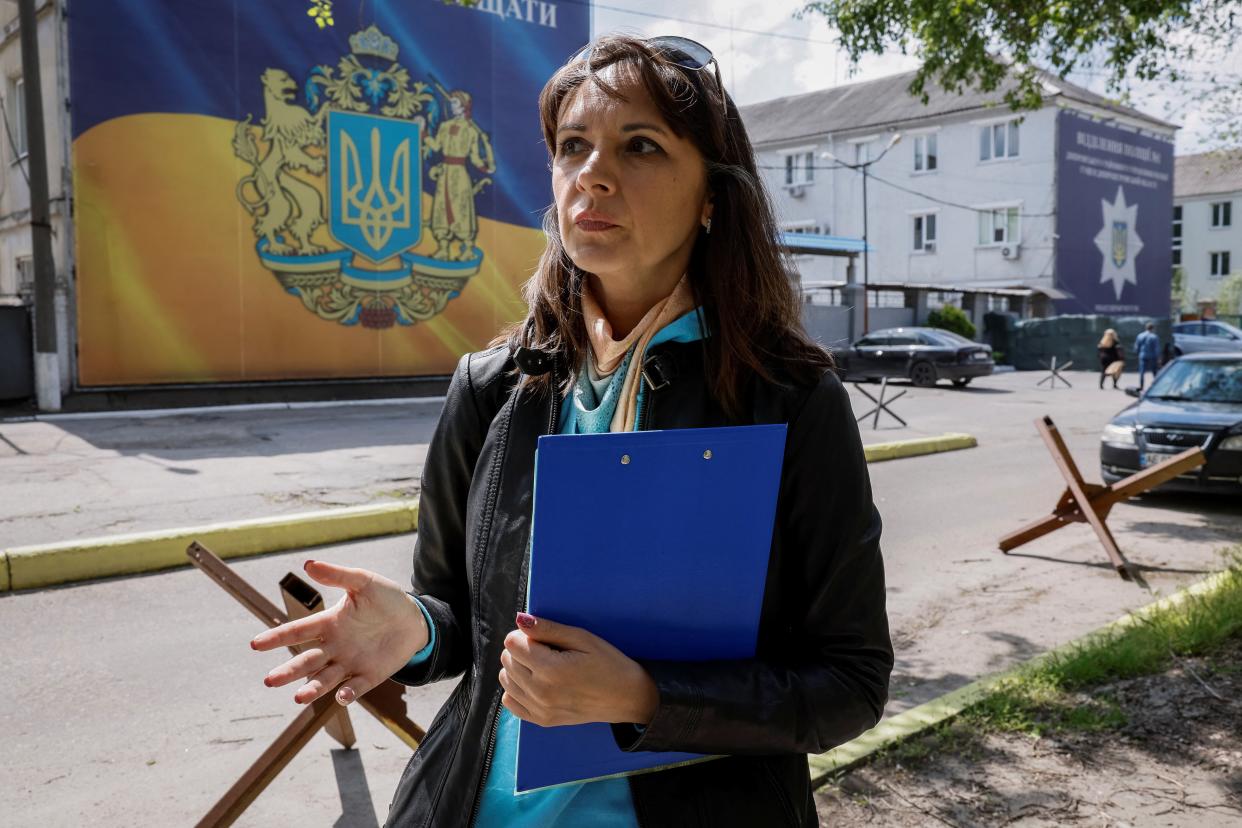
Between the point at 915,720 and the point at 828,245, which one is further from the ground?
the point at 828,245

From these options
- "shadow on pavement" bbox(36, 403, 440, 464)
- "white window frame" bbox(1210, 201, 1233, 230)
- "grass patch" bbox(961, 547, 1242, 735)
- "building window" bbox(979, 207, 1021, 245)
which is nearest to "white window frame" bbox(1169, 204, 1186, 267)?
"white window frame" bbox(1210, 201, 1233, 230)

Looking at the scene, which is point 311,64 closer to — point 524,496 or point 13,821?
point 13,821

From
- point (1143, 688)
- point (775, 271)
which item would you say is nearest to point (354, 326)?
point (1143, 688)

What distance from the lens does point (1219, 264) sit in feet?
186

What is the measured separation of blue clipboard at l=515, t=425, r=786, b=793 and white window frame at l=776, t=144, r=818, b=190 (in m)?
42.5

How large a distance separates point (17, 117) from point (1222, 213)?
2305 inches

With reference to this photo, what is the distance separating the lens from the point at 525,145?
2041 cm

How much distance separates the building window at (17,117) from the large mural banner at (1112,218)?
106ft

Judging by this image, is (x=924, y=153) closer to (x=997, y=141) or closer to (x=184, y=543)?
(x=997, y=141)

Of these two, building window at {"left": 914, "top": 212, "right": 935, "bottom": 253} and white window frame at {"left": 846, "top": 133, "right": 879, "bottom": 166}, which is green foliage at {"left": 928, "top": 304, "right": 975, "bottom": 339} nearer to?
building window at {"left": 914, "top": 212, "right": 935, "bottom": 253}

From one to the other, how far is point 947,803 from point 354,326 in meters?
16.4

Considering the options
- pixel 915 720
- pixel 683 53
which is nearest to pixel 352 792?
pixel 915 720

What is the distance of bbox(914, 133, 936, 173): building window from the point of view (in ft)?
129

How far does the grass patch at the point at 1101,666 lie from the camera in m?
3.99
